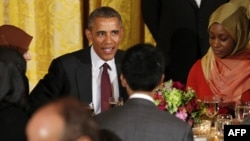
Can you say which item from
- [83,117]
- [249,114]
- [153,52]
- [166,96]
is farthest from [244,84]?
[83,117]

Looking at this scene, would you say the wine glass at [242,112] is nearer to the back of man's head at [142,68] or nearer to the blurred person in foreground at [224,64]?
the blurred person in foreground at [224,64]

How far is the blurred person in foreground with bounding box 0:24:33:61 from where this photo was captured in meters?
3.80

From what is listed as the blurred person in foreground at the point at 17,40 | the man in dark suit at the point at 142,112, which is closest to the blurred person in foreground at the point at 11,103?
the man in dark suit at the point at 142,112

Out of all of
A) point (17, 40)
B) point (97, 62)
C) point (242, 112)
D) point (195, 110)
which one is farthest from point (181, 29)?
point (195, 110)

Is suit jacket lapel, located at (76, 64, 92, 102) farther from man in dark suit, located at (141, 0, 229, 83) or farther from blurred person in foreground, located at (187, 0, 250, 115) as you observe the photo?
man in dark suit, located at (141, 0, 229, 83)

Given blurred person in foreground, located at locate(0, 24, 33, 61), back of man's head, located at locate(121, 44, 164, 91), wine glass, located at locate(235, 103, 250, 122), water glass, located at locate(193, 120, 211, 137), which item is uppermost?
back of man's head, located at locate(121, 44, 164, 91)

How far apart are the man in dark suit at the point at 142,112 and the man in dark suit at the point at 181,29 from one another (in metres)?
2.18

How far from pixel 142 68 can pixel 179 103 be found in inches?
26.7

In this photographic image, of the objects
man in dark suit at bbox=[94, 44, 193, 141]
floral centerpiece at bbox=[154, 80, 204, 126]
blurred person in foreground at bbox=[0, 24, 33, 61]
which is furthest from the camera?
blurred person in foreground at bbox=[0, 24, 33, 61]

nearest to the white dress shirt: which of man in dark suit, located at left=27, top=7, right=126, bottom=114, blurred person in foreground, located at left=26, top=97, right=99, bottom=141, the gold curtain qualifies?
man in dark suit, located at left=27, top=7, right=126, bottom=114

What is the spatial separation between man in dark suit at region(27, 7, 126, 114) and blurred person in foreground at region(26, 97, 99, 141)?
1.87 m

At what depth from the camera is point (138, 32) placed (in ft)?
18.4

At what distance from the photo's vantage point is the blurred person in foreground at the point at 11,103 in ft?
9.51

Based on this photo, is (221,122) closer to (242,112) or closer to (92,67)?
(242,112)
